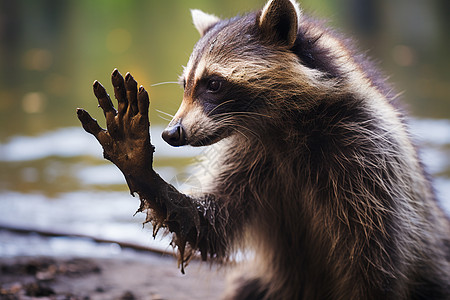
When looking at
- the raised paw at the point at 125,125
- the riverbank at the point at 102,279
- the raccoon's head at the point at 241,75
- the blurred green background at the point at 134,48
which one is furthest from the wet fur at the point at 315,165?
the blurred green background at the point at 134,48

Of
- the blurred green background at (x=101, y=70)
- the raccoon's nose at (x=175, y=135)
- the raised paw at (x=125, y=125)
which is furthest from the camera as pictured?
the blurred green background at (x=101, y=70)

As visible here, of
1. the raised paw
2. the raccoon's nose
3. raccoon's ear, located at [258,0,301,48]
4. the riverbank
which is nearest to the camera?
the raised paw

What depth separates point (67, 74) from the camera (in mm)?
9500

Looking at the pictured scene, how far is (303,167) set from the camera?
10.2 ft

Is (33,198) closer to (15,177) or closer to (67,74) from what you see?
(15,177)

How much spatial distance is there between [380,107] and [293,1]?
0.72 metres

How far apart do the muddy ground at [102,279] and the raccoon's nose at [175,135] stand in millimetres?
1004

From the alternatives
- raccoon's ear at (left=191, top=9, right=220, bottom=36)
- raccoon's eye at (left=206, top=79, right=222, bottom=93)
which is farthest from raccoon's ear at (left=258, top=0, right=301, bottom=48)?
raccoon's ear at (left=191, top=9, right=220, bottom=36)

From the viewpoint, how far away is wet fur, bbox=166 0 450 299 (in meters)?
2.92

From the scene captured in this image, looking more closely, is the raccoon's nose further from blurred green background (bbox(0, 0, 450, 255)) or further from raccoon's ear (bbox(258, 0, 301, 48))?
raccoon's ear (bbox(258, 0, 301, 48))

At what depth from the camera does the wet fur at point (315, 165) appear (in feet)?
9.59

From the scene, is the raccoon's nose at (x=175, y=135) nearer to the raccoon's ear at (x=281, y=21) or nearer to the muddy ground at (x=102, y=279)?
the raccoon's ear at (x=281, y=21)

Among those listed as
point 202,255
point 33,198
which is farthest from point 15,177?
point 202,255

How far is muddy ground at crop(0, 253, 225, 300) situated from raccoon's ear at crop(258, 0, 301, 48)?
1.38 m
